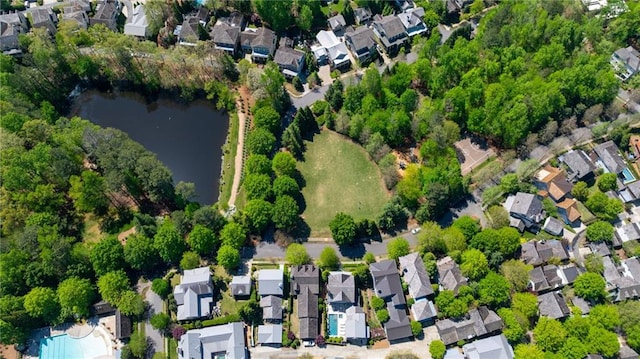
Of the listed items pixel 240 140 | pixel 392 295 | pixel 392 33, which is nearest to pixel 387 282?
pixel 392 295

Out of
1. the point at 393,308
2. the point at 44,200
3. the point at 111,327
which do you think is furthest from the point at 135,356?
the point at 393,308

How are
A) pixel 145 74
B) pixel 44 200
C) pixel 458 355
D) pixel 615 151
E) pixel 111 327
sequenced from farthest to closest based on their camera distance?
pixel 145 74 < pixel 615 151 < pixel 44 200 < pixel 111 327 < pixel 458 355

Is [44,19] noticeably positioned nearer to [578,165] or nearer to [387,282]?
[387,282]

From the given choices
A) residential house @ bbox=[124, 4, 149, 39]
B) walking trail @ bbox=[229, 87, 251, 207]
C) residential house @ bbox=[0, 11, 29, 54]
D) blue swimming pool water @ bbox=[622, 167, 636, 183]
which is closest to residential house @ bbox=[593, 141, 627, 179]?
blue swimming pool water @ bbox=[622, 167, 636, 183]

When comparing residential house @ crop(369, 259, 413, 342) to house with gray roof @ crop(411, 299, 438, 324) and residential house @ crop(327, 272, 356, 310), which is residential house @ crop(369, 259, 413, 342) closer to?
house with gray roof @ crop(411, 299, 438, 324)

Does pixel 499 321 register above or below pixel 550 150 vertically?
below

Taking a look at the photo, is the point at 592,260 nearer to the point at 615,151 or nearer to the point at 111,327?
the point at 615,151
